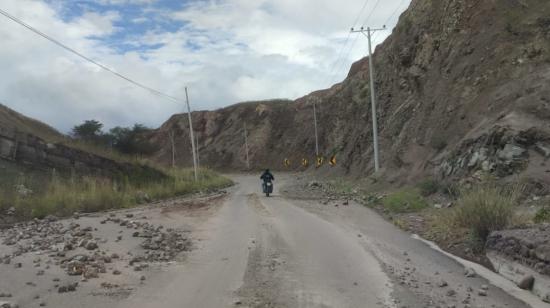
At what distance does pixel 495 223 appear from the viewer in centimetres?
1180

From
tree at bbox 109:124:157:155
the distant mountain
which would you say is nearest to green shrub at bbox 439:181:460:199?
the distant mountain

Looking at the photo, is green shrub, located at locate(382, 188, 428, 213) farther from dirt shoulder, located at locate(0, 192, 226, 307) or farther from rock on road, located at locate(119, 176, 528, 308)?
dirt shoulder, located at locate(0, 192, 226, 307)

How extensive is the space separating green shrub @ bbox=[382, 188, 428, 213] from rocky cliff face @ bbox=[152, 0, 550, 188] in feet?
5.31

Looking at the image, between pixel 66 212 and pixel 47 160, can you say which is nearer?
pixel 66 212

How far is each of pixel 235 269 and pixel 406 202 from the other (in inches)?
481

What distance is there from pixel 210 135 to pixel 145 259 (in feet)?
343

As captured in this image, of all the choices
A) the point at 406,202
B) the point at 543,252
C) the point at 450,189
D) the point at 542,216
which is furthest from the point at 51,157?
the point at 543,252

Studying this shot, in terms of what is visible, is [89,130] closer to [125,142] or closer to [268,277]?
[125,142]

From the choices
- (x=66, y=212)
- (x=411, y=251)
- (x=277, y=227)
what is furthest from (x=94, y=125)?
(x=411, y=251)

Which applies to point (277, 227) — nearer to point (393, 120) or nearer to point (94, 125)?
point (393, 120)

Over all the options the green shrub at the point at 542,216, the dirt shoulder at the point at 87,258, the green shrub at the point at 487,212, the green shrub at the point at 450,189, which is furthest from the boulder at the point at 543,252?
the green shrub at the point at 450,189

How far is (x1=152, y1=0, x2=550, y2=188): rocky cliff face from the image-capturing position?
1984cm

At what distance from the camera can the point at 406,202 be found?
2078 centimetres

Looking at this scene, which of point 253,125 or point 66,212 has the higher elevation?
point 253,125
